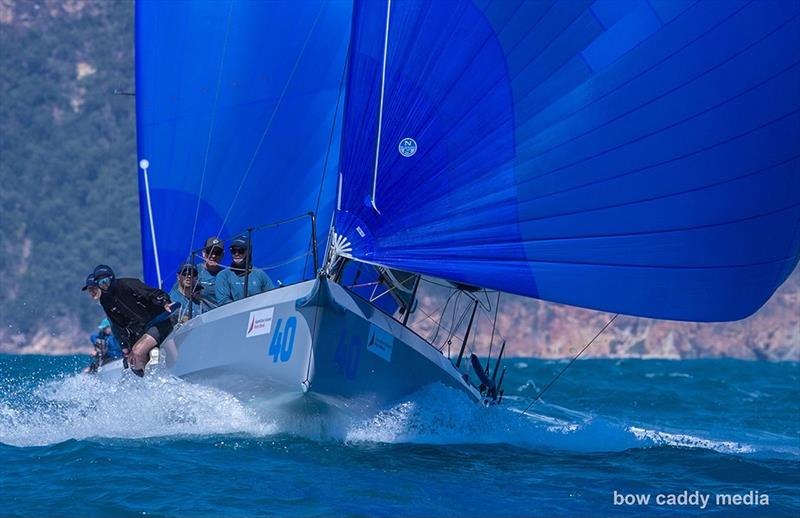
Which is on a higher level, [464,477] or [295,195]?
[295,195]

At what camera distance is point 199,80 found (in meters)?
12.3

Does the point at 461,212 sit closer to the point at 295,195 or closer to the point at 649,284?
the point at 649,284

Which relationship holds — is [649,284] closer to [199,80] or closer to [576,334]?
[199,80]

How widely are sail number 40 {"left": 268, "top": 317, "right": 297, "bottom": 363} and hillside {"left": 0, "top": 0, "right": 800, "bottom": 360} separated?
1480 inches

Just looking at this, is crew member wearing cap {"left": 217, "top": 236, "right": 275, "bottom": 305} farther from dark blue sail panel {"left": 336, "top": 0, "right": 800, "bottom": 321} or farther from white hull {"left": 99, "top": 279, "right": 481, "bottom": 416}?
dark blue sail panel {"left": 336, "top": 0, "right": 800, "bottom": 321}

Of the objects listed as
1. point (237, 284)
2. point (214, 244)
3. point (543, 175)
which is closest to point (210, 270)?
point (214, 244)

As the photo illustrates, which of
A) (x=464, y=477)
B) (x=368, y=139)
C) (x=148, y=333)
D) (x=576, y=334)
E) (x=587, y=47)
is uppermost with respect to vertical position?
(x=576, y=334)

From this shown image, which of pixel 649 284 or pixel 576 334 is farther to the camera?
pixel 576 334

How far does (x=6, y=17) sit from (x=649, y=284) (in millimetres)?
55576

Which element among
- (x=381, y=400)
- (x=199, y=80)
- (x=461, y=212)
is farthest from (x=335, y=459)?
(x=199, y=80)

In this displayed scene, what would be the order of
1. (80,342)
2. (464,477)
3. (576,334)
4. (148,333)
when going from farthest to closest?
1. (576,334)
2. (80,342)
3. (148,333)
4. (464,477)

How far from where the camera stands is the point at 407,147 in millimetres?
8195

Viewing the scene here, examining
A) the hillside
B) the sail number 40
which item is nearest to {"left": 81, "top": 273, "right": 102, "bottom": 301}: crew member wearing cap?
the sail number 40

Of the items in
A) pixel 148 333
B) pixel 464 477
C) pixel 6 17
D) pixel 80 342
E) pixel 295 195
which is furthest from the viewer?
pixel 6 17
